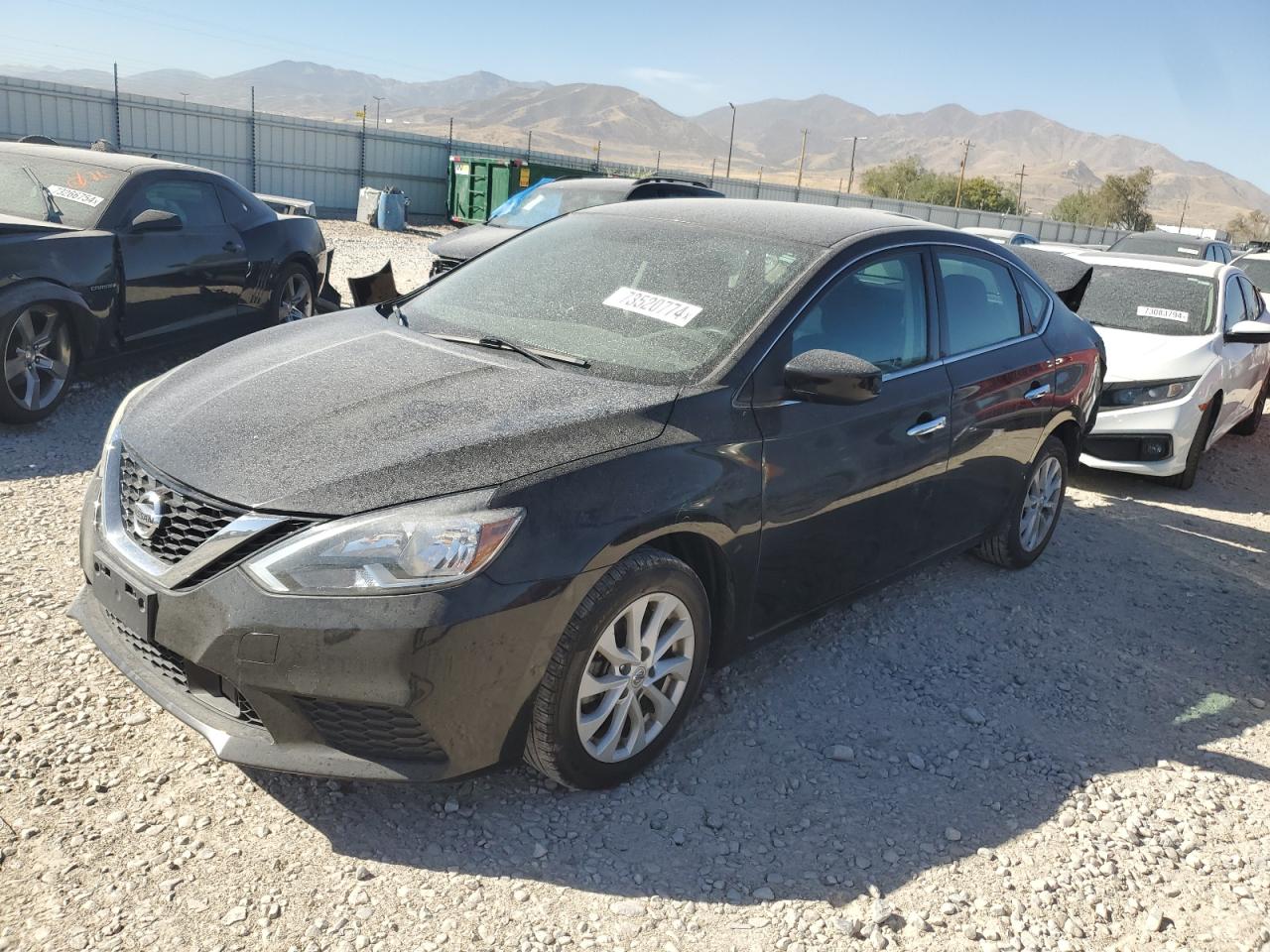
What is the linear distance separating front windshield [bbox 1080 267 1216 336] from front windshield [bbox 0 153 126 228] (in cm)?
712

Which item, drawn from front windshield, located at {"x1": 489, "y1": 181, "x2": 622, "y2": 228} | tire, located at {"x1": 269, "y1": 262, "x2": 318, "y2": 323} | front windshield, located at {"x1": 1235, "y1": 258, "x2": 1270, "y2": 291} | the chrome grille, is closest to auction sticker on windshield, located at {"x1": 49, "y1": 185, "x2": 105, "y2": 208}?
tire, located at {"x1": 269, "y1": 262, "x2": 318, "y2": 323}

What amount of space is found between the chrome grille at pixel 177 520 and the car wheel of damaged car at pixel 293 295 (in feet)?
18.2

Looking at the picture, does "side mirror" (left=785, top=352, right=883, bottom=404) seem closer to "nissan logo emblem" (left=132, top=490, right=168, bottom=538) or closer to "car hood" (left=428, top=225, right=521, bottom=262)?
"nissan logo emblem" (left=132, top=490, right=168, bottom=538)

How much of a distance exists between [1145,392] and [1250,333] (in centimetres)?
90

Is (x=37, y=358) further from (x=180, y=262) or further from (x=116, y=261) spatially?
(x=180, y=262)

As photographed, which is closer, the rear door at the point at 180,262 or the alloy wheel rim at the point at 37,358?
the alloy wheel rim at the point at 37,358

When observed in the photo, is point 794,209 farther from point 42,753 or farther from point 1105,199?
point 1105,199

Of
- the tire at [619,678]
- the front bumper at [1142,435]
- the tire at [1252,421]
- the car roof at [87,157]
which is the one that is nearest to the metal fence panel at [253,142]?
the tire at [1252,421]

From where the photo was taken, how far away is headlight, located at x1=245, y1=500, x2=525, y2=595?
101 inches

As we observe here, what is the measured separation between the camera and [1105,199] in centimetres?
8156

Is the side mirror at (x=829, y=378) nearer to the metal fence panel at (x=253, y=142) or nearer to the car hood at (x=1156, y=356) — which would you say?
the car hood at (x=1156, y=356)

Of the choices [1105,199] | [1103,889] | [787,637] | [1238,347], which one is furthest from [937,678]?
[1105,199]

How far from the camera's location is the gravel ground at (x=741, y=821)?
2619 millimetres

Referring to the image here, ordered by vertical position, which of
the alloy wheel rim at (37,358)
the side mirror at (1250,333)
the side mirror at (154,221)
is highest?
the side mirror at (154,221)
